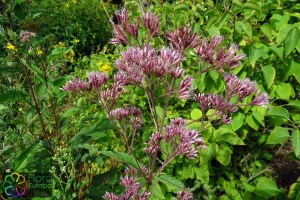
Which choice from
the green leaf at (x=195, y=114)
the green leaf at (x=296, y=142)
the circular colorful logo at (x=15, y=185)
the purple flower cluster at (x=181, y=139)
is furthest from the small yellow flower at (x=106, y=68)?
the purple flower cluster at (x=181, y=139)

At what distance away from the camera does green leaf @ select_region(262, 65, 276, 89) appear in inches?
80.9

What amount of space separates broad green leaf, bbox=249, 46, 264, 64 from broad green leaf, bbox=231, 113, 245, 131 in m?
0.35

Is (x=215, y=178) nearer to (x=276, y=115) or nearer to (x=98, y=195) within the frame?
(x=276, y=115)

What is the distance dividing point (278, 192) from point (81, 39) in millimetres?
4514

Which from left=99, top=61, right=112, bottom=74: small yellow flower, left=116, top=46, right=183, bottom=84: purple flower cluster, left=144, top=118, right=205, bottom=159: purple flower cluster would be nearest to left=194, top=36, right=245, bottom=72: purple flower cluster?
left=116, top=46, right=183, bottom=84: purple flower cluster

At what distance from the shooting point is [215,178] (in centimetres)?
256

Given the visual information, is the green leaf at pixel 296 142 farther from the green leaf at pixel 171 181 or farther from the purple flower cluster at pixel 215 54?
the green leaf at pixel 171 181

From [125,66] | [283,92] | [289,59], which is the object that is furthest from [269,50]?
[125,66]

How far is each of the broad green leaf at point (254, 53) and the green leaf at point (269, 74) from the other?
13 cm

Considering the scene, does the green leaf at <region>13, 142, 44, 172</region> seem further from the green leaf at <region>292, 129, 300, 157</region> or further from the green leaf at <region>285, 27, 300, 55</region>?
the green leaf at <region>285, 27, 300, 55</region>

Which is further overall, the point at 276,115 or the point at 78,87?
the point at 276,115

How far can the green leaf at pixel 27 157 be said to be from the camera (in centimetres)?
164

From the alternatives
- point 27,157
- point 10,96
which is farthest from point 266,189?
point 10,96

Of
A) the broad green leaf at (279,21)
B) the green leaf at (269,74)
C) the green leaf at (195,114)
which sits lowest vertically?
the green leaf at (195,114)
